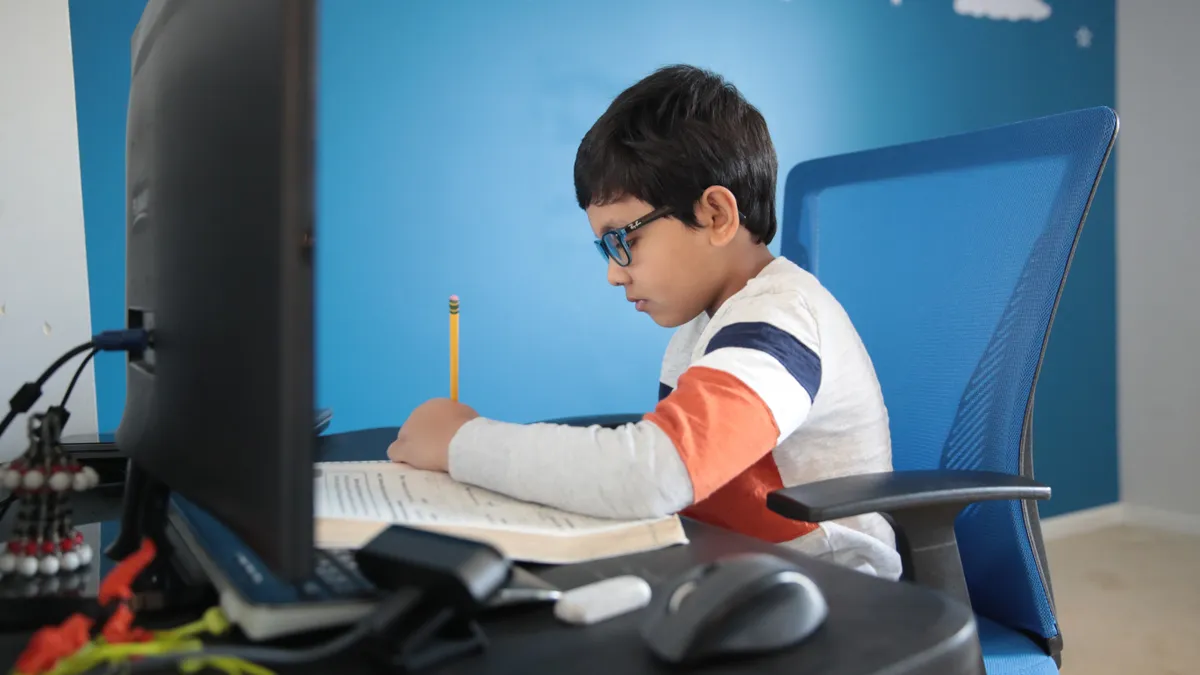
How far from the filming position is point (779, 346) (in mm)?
768

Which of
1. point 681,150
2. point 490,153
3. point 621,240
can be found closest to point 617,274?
point 621,240

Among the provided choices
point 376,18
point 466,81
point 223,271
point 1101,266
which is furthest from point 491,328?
point 1101,266

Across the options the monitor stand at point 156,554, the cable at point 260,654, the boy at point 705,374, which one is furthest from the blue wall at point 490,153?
the cable at point 260,654

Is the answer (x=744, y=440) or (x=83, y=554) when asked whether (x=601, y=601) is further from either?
(x=83, y=554)

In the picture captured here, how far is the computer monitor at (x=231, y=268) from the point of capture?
361 mm

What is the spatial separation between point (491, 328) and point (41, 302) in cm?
78

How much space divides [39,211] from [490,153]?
31.2 inches

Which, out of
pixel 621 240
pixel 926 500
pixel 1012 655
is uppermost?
pixel 621 240

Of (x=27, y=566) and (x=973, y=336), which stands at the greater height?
(x=973, y=336)

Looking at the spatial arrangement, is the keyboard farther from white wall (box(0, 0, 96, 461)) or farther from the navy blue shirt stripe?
white wall (box(0, 0, 96, 461))

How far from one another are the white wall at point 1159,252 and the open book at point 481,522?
268 centimetres

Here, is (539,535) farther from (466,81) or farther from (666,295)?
(466,81)

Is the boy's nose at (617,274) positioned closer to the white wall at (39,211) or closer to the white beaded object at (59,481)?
the white beaded object at (59,481)

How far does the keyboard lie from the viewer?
0.43 meters
